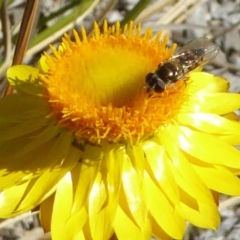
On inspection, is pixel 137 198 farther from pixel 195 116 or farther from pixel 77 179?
pixel 195 116

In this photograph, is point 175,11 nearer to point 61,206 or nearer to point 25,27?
point 25,27

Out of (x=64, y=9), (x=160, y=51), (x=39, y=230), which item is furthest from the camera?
(x=64, y=9)

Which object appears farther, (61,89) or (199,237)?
(199,237)

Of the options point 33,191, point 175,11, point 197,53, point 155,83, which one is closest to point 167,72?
point 155,83

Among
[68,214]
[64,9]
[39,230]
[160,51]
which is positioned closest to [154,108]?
[160,51]

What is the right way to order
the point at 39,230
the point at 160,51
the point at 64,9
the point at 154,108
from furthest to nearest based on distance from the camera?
the point at 64,9, the point at 39,230, the point at 160,51, the point at 154,108

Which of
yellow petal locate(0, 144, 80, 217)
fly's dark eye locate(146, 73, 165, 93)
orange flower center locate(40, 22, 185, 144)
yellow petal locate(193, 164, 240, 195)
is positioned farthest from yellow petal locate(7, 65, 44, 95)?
yellow petal locate(193, 164, 240, 195)

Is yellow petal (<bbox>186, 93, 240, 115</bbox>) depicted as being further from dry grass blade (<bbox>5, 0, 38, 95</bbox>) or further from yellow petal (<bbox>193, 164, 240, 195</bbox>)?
dry grass blade (<bbox>5, 0, 38, 95</bbox>)
